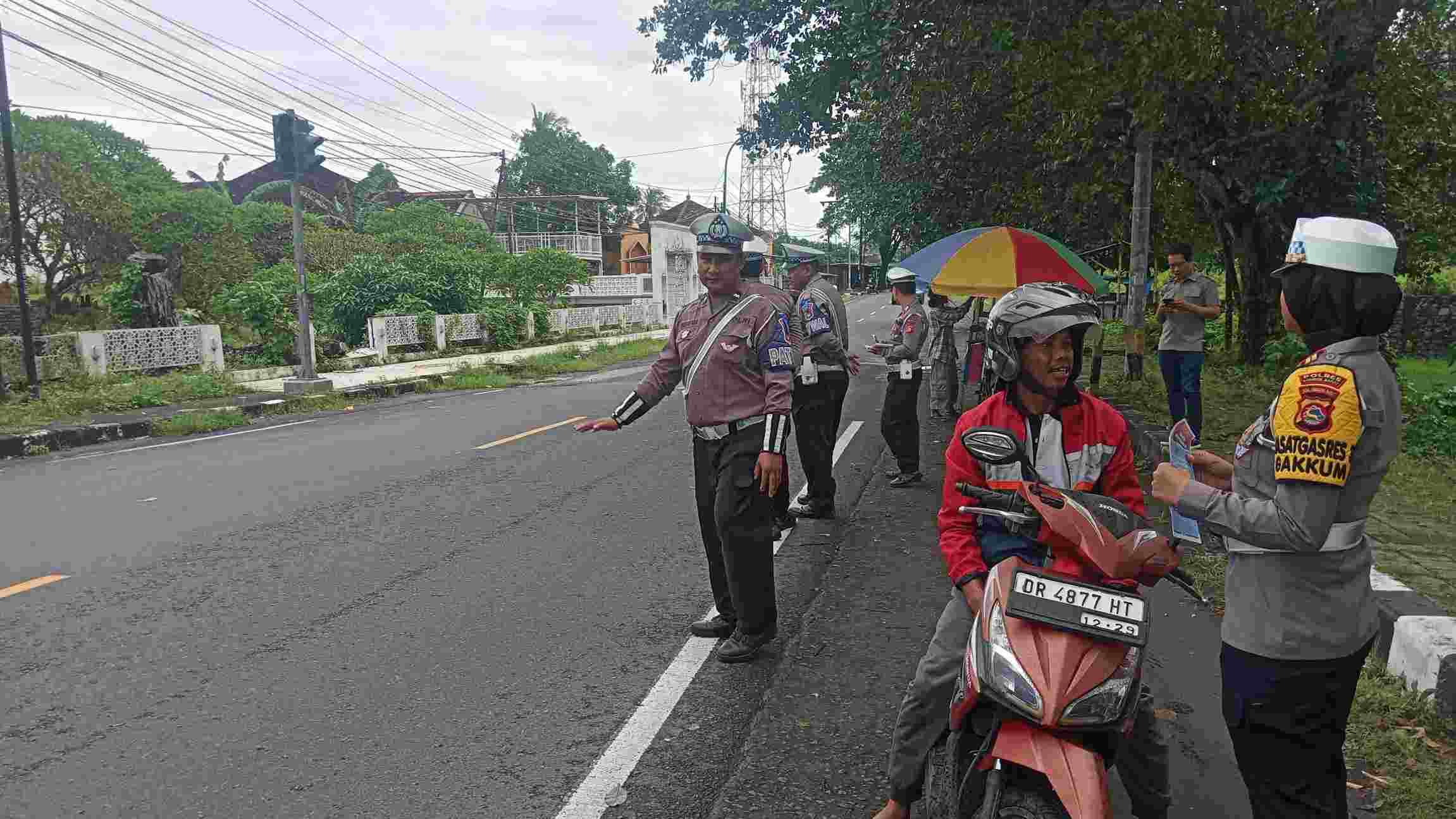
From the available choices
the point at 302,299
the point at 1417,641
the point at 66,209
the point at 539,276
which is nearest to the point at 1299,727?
the point at 1417,641

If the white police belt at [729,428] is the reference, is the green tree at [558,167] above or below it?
above

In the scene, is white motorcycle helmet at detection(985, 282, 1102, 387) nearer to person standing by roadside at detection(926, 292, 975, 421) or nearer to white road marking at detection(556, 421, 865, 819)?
white road marking at detection(556, 421, 865, 819)

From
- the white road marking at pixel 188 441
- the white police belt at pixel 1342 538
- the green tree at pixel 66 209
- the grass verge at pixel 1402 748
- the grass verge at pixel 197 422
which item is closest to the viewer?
the white police belt at pixel 1342 538

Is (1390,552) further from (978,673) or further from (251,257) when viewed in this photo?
(251,257)

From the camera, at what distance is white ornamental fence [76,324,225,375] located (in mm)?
16500

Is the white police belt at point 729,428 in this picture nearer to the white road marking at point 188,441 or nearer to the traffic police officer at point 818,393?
the traffic police officer at point 818,393

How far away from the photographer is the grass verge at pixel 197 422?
12969mm

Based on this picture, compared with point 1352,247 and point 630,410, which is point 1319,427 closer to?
point 1352,247

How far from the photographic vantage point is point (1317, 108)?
10.7 meters

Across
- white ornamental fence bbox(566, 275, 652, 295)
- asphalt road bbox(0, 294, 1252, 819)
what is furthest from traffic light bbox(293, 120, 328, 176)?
white ornamental fence bbox(566, 275, 652, 295)

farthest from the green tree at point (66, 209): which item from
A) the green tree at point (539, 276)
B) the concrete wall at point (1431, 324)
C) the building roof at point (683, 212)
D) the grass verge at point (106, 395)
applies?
the building roof at point (683, 212)

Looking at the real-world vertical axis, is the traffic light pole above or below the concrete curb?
above

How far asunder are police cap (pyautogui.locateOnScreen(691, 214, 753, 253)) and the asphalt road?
1.86m

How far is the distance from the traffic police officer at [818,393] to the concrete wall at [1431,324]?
2223cm
